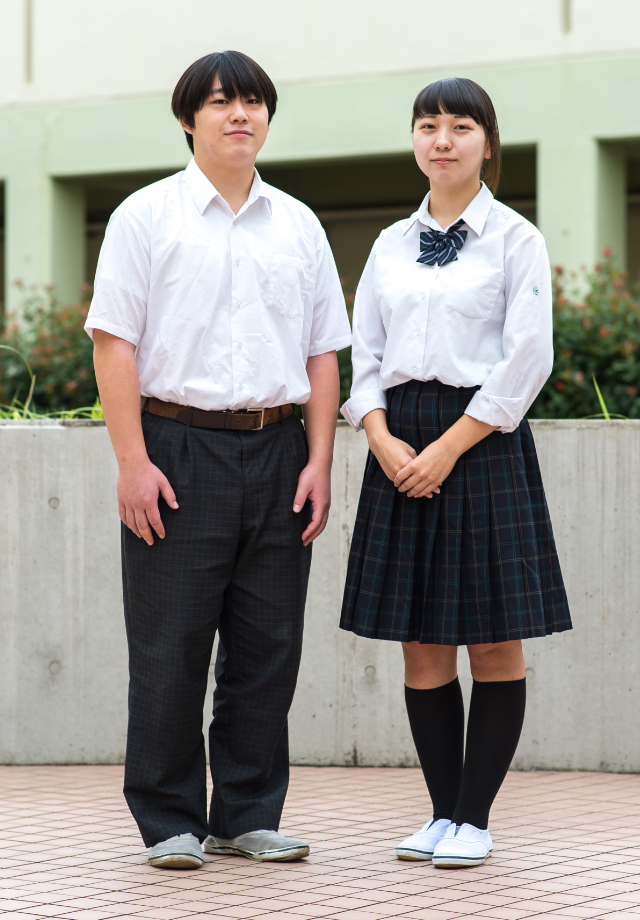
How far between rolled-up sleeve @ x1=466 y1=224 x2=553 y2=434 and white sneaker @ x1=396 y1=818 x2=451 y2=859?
1.05 m

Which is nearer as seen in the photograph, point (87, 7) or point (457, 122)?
point (457, 122)

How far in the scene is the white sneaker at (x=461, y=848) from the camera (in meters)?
2.99

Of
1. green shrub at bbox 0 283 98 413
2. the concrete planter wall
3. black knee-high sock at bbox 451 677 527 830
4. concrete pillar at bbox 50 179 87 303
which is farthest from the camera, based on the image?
concrete pillar at bbox 50 179 87 303

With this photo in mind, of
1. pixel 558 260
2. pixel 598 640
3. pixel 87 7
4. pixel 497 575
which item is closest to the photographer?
pixel 497 575

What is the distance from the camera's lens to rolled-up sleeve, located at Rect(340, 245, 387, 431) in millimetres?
3139

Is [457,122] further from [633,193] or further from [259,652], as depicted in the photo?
[633,193]

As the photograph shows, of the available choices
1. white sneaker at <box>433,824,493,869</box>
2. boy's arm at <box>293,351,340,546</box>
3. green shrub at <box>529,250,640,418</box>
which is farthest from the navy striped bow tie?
green shrub at <box>529,250,640,418</box>

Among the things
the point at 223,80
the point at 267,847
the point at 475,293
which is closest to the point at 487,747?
the point at 267,847

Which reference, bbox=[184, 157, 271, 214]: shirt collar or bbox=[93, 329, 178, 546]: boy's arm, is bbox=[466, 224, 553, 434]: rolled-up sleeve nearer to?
bbox=[184, 157, 271, 214]: shirt collar

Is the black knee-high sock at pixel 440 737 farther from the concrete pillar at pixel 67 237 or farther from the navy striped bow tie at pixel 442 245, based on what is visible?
the concrete pillar at pixel 67 237

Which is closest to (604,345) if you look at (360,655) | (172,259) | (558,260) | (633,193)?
(360,655)

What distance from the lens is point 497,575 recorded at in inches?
117

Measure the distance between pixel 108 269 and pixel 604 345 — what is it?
288 centimetres

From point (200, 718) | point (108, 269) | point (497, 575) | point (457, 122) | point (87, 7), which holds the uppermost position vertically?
point (87, 7)
